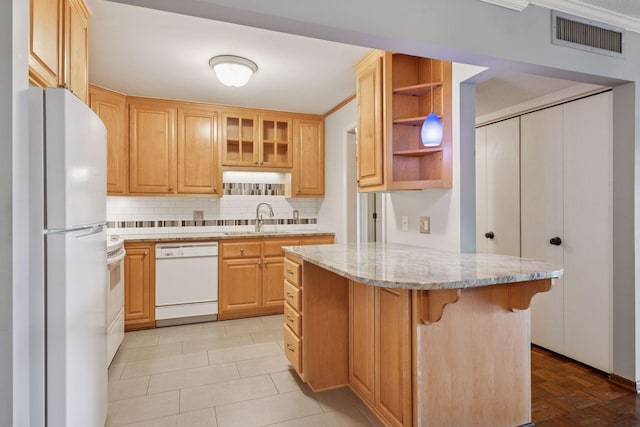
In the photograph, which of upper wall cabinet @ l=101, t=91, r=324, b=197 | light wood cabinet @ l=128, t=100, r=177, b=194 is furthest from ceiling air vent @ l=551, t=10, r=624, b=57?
light wood cabinet @ l=128, t=100, r=177, b=194

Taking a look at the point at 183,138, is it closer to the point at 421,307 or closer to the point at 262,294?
the point at 262,294

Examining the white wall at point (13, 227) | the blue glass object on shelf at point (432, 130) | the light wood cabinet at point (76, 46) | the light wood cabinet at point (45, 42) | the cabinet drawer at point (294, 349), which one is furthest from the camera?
the cabinet drawer at point (294, 349)

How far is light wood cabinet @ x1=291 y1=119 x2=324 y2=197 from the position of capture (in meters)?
4.40

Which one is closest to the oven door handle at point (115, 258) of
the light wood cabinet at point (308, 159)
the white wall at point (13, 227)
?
the white wall at point (13, 227)

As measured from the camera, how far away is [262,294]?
397 cm

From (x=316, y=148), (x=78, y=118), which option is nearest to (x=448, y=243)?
(x=78, y=118)

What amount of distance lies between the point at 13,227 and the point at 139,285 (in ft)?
8.55

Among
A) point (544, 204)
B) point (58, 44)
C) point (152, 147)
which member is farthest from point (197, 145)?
point (544, 204)

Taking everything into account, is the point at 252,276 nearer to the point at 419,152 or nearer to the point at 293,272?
the point at 293,272

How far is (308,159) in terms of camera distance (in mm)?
4453

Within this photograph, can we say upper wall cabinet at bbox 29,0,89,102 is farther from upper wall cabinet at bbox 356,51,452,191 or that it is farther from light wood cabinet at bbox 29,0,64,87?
upper wall cabinet at bbox 356,51,452,191

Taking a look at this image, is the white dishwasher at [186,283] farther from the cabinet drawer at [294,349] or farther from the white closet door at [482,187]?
the white closet door at [482,187]

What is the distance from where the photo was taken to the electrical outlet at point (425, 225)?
2621 millimetres

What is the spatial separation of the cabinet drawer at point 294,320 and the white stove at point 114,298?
4.12ft
